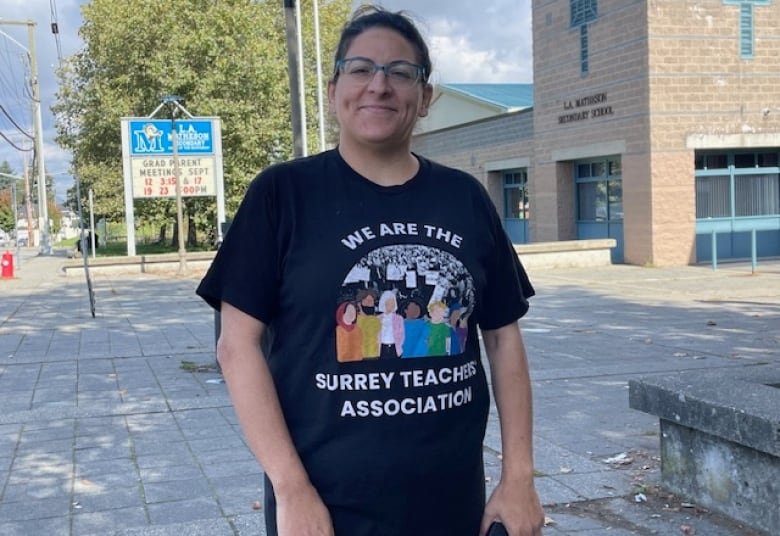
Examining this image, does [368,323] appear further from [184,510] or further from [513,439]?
[184,510]

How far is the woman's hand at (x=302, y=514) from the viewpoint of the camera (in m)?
1.92

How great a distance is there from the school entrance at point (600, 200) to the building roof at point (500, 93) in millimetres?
12336

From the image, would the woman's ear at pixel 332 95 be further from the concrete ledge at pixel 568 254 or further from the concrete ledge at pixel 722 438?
the concrete ledge at pixel 568 254

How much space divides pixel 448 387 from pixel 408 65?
76 cm

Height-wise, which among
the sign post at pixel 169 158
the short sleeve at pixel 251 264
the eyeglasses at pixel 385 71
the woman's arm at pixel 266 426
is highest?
the sign post at pixel 169 158

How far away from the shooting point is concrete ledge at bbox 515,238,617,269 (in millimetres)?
21875

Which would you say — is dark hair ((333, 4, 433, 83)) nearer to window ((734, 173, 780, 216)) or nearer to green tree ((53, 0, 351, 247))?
window ((734, 173, 780, 216))

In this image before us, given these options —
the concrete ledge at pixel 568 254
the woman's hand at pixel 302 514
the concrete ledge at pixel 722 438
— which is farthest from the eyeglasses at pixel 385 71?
the concrete ledge at pixel 568 254

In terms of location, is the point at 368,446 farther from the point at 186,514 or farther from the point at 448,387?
the point at 186,514

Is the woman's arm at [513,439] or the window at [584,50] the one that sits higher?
the window at [584,50]

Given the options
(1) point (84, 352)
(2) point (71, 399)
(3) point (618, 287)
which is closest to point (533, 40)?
(3) point (618, 287)

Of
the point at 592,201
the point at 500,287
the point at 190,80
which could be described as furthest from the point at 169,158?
the point at 500,287

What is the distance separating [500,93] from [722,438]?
38.9 meters

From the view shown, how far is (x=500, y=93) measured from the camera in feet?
138
